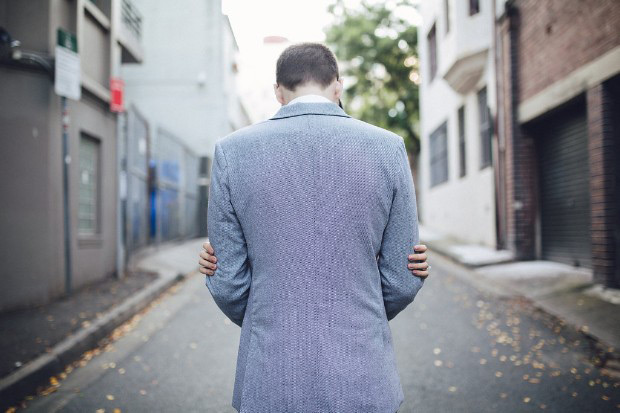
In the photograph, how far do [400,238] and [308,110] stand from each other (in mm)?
476

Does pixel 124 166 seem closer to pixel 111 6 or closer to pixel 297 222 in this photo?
pixel 111 6

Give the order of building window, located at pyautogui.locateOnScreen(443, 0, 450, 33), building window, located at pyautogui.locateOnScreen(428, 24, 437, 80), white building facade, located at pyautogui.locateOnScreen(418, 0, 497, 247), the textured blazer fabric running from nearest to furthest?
the textured blazer fabric → white building facade, located at pyautogui.locateOnScreen(418, 0, 497, 247) → building window, located at pyautogui.locateOnScreen(443, 0, 450, 33) → building window, located at pyautogui.locateOnScreen(428, 24, 437, 80)

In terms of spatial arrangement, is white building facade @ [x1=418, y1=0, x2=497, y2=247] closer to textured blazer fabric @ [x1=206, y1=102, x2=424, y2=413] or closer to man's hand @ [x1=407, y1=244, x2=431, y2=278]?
man's hand @ [x1=407, y1=244, x2=431, y2=278]

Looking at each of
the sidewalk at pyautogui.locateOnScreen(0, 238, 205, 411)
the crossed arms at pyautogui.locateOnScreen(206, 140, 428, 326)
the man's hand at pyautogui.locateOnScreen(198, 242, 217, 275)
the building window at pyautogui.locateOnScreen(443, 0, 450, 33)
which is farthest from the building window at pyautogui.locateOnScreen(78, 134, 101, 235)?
the building window at pyautogui.locateOnScreen(443, 0, 450, 33)

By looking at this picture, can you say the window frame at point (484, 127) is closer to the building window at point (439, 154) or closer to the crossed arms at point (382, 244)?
the building window at point (439, 154)

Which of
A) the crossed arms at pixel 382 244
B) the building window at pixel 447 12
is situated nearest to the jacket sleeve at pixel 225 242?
the crossed arms at pixel 382 244

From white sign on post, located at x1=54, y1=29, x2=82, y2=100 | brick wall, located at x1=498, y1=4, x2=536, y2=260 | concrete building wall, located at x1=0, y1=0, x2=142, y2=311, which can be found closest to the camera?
white sign on post, located at x1=54, y1=29, x2=82, y2=100

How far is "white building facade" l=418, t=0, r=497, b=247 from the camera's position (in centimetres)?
1251

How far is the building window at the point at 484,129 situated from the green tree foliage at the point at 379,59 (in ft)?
35.9

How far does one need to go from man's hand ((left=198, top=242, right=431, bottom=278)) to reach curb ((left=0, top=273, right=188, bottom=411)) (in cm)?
308

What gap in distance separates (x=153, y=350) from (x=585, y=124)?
7.75 metres

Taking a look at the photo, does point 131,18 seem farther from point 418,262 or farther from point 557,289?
point 418,262

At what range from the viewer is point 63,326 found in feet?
18.9

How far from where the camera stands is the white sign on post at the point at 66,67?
6.69 meters
